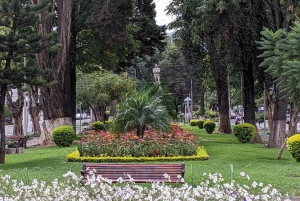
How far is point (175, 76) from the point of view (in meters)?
71.2

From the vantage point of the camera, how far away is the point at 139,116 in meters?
18.1

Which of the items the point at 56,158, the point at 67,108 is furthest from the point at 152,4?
the point at 56,158

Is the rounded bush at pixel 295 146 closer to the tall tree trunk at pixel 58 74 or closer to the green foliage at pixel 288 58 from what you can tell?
the green foliage at pixel 288 58

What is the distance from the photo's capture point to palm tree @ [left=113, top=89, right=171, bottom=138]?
59.1ft

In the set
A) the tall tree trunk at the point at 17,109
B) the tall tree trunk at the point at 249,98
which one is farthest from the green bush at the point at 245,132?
the tall tree trunk at the point at 17,109

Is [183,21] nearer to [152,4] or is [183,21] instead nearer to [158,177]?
[152,4]

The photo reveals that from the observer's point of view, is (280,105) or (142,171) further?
(280,105)

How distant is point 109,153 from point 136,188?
969 centimetres

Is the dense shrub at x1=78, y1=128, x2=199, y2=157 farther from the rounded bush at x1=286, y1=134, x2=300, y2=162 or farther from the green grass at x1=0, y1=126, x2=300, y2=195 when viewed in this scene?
the rounded bush at x1=286, y1=134, x2=300, y2=162

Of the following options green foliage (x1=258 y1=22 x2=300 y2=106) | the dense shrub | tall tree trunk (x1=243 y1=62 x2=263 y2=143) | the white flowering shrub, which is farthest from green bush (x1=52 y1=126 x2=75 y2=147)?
the white flowering shrub

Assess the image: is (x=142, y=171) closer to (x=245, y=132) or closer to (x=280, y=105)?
(x=280, y=105)

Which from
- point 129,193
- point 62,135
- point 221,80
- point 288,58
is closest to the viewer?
point 129,193

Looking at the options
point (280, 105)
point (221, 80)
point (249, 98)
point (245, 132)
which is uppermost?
point (221, 80)

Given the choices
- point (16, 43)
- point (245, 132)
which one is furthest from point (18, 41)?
point (245, 132)
